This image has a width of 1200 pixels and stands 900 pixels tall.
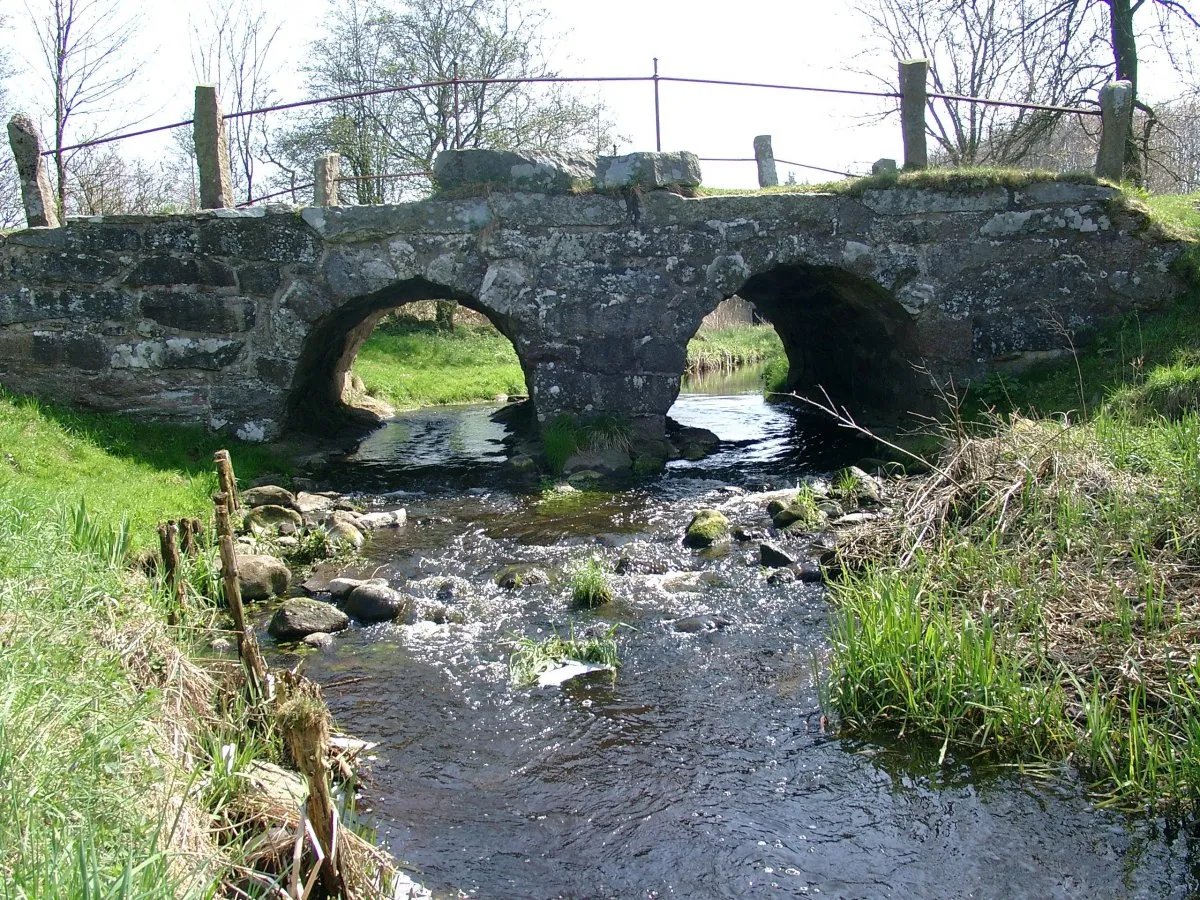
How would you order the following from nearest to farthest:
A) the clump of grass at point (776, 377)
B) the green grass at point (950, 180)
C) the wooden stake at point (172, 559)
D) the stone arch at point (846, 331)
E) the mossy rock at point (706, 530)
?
the wooden stake at point (172, 559) < the mossy rock at point (706, 530) < the green grass at point (950, 180) < the stone arch at point (846, 331) < the clump of grass at point (776, 377)

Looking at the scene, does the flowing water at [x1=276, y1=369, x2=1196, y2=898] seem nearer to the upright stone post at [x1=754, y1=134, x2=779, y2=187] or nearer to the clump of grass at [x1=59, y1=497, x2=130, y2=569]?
the clump of grass at [x1=59, y1=497, x2=130, y2=569]

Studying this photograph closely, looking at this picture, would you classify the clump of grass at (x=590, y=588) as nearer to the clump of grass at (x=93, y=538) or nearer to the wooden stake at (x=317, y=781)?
the clump of grass at (x=93, y=538)

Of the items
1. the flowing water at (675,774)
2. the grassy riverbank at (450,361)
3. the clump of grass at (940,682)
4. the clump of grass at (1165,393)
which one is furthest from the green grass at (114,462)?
the clump of grass at (1165,393)

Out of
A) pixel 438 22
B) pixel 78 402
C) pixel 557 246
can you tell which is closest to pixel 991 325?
pixel 557 246

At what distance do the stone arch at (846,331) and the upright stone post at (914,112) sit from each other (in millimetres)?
1389

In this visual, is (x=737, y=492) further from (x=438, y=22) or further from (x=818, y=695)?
(x=438, y=22)

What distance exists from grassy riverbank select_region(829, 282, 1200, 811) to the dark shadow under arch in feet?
12.0

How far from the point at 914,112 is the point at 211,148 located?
7.09m

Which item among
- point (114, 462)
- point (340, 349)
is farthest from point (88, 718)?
point (340, 349)

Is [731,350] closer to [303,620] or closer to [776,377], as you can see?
[776,377]

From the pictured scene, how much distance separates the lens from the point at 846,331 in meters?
11.9

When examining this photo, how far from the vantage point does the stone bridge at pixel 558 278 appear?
30.5 ft

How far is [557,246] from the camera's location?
374 inches

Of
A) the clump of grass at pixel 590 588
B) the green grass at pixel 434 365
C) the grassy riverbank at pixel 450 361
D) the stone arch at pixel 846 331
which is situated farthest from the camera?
the grassy riverbank at pixel 450 361
